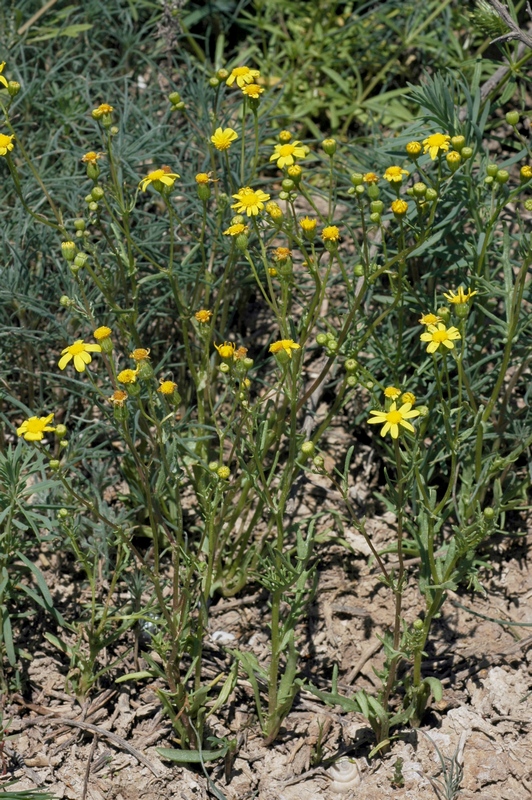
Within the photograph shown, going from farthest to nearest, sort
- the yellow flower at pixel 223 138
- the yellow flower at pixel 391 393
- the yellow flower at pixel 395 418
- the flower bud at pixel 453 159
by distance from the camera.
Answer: the yellow flower at pixel 223 138, the flower bud at pixel 453 159, the yellow flower at pixel 391 393, the yellow flower at pixel 395 418

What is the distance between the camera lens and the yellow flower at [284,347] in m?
2.22

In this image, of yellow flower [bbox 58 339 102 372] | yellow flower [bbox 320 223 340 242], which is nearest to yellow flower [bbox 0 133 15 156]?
yellow flower [bbox 58 339 102 372]

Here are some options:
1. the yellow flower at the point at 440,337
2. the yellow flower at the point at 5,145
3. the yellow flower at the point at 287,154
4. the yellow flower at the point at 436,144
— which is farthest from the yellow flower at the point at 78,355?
the yellow flower at the point at 436,144

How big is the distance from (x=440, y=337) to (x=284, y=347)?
0.39 meters

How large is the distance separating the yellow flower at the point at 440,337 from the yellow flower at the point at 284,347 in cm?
32

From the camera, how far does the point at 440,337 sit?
87.6 inches

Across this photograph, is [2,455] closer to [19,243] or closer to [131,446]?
[131,446]

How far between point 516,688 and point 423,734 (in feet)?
1.06

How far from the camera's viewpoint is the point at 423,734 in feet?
8.58

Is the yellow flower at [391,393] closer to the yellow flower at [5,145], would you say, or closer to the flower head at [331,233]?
the flower head at [331,233]

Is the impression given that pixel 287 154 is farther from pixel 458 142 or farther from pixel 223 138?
pixel 458 142

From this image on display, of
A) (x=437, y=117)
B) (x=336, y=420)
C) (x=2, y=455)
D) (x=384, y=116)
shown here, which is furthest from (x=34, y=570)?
(x=384, y=116)

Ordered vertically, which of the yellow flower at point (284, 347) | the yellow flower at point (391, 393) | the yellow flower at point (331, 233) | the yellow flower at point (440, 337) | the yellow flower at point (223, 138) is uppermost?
the yellow flower at point (223, 138)

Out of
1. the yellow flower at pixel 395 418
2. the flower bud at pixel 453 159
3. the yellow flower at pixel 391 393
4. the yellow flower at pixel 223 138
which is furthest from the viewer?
the yellow flower at pixel 223 138
